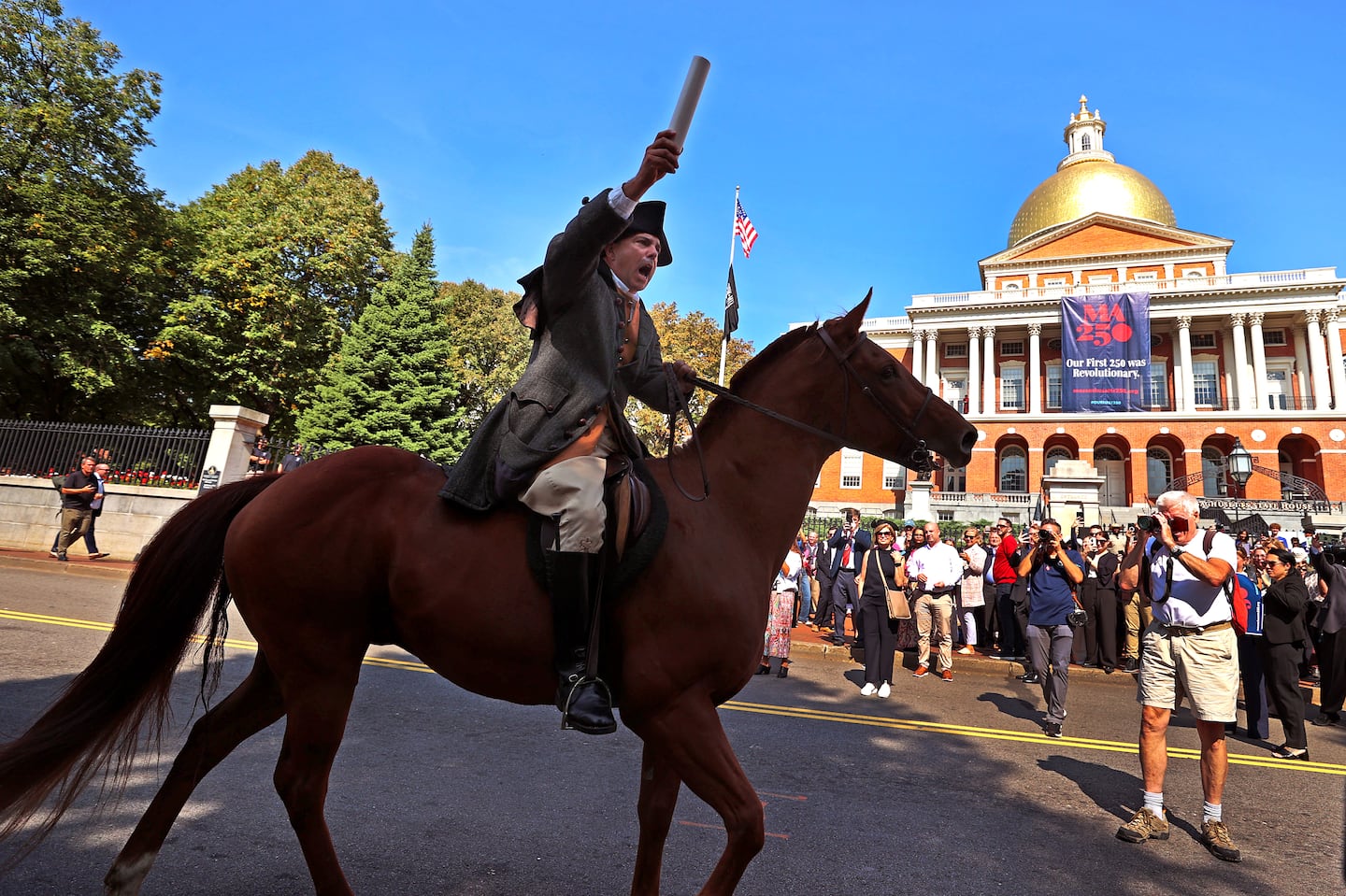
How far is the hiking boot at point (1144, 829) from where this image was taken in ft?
14.8

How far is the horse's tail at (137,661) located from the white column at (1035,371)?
51.3 meters

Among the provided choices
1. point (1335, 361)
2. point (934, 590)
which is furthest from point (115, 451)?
point (1335, 361)

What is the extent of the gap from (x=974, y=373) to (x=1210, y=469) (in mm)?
14958

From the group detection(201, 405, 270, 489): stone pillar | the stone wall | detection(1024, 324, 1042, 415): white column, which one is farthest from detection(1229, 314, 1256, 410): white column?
the stone wall

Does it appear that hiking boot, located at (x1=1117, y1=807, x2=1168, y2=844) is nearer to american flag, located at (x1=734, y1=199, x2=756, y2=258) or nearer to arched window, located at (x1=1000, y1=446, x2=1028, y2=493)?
american flag, located at (x1=734, y1=199, x2=756, y2=258)

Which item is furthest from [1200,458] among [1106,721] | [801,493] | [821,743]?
[801,493]

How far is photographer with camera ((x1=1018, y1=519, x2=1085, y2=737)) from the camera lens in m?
7.88

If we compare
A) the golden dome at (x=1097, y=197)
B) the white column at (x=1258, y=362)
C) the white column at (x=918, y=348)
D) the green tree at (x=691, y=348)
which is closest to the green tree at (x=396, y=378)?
the green tree at (x=691, y=348)

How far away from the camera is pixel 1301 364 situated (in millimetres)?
45875

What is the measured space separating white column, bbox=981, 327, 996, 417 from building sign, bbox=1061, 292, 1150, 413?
5120 millimetres

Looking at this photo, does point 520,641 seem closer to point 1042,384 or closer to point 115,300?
point 115,300

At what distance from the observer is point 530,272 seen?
278 centimetres

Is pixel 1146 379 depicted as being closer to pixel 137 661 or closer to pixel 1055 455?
pixel 1055 455

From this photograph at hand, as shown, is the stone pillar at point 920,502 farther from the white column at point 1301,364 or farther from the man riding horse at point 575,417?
the man riding horse at point 575,417
